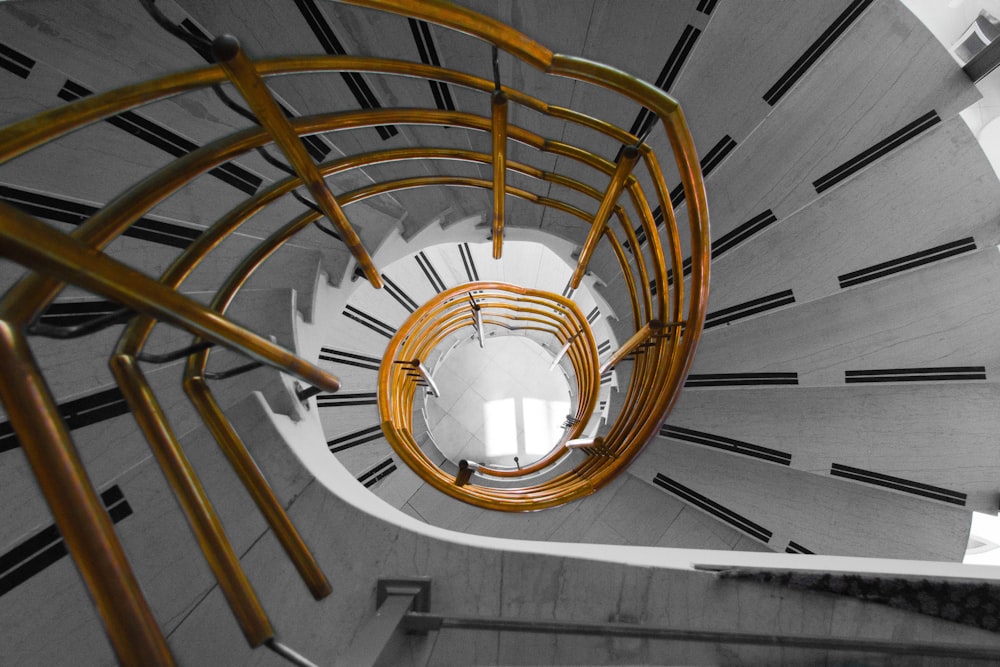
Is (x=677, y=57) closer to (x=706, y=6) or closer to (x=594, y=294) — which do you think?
(x=706, y=6)

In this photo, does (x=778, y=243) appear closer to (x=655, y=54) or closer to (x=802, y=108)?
(x=802, y=108)

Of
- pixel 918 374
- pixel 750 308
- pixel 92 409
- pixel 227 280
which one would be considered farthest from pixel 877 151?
pixel 92 409

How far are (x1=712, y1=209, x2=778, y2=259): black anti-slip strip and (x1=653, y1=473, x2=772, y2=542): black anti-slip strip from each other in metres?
1.82

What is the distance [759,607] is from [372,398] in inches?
168

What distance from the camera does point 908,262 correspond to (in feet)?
8.50

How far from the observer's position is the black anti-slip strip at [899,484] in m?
2.89

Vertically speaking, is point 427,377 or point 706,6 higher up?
point 706,6

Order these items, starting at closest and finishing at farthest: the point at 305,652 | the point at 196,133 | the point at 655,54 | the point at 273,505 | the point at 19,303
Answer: the point at 19,303, the point at 273,505, the point at 305,652, the point at 196,133, the point at 655,54

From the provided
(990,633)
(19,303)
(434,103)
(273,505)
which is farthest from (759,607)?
(434,103)

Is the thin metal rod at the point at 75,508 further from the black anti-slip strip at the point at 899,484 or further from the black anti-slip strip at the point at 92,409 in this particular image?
the black anti-slip strip at the point at 899,484

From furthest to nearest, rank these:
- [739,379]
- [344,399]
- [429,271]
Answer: [429,271]
[344,399]
[739,379]

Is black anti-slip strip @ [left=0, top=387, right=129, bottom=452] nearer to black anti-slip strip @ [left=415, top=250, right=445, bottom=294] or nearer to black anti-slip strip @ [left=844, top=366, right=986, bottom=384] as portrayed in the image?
black anti-slip strip @ [left=844, top=366, right=986, bottom=384]

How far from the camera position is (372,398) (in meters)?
5.07

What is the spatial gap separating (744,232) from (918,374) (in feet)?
4.44
